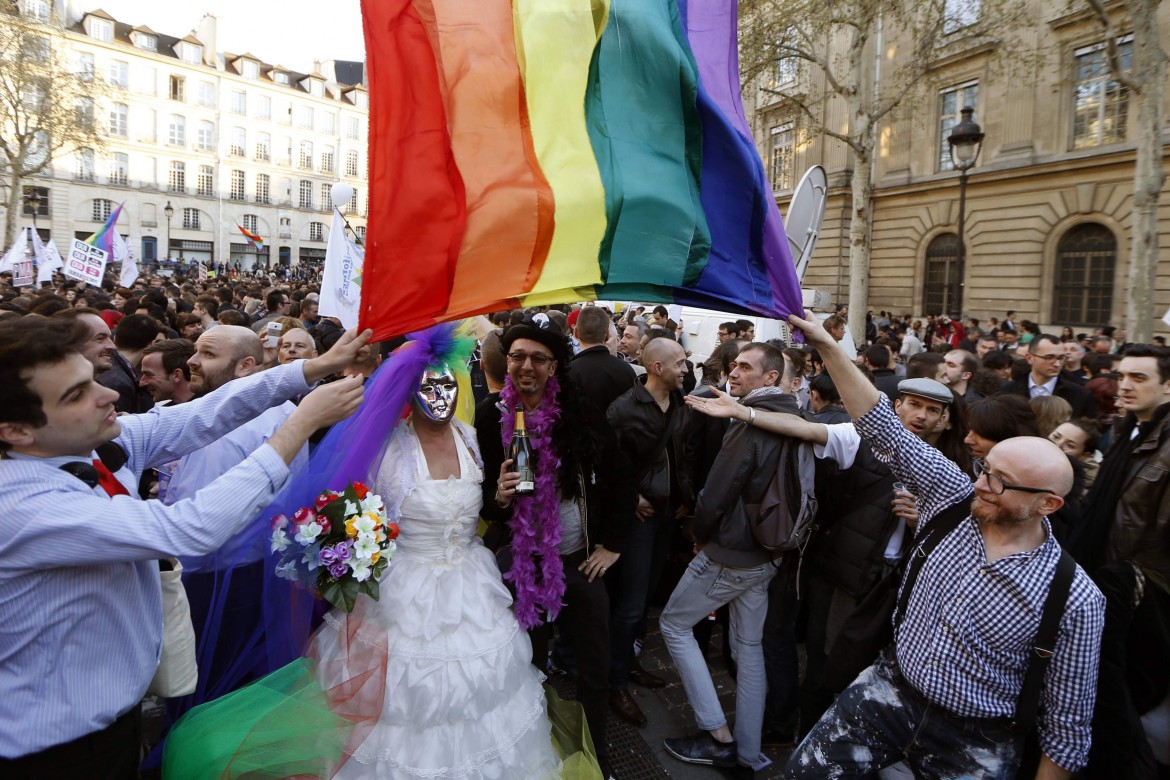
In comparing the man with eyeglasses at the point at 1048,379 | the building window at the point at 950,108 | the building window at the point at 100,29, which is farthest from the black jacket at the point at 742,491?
the building window at the point at 100,29

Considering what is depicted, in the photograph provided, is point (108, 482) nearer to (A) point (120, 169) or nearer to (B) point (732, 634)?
(B) point (732, 634)

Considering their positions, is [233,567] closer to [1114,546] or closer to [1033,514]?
[1033,514]

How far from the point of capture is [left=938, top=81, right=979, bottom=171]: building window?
22.8 m

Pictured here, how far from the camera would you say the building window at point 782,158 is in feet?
91.7

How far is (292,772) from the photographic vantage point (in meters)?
2.27

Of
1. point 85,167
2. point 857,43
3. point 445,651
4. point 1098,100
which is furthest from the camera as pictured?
point 85,167

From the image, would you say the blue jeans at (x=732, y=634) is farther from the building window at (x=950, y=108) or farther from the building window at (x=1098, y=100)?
the building window at (x=950, y=108)

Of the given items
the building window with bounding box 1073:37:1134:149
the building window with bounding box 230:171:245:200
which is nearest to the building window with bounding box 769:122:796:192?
the building window with bounding box 1073:37:1134:149

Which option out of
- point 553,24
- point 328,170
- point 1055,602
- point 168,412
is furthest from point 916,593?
point 328,170

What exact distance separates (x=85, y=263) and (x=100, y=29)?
56439 millimetres

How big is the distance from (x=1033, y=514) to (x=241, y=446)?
3.27 m

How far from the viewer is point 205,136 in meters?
57.6

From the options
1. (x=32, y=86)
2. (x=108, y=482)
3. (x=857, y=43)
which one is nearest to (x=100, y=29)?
(x=32, y=86)

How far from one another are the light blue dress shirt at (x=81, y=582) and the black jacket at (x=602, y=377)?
2.85 metres
